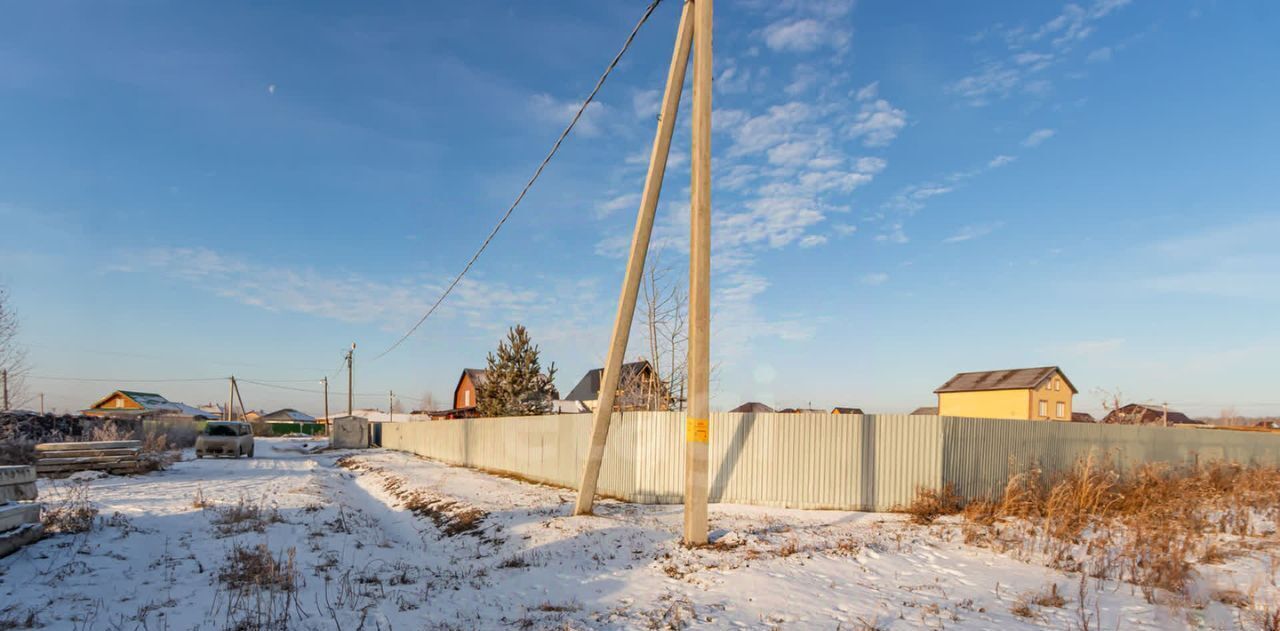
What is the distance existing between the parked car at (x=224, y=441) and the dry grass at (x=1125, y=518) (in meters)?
27.6

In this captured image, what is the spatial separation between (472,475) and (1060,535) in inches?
680

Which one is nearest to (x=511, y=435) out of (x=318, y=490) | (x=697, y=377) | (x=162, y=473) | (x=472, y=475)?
(x=472, y=475)

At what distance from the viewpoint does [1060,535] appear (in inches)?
338

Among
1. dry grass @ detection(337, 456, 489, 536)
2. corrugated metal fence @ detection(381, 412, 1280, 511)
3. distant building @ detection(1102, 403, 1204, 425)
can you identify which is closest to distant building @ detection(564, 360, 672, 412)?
corrugated metal fence @ detection(381, 412, 1280, 511)

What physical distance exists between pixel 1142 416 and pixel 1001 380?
22019 mm

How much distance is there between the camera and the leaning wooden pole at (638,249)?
9.39m

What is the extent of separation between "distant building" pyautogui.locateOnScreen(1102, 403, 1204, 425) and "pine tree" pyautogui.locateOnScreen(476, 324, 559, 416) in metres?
27.8

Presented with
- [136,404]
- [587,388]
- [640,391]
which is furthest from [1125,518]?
[136,404]

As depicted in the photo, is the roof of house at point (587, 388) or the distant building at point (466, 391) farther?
the distant building at point (466, 391)

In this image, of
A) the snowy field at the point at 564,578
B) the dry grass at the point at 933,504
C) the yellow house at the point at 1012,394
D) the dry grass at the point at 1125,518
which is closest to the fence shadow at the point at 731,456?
the snowy field at the point at 564,578

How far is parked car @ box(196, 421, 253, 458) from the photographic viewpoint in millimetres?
26828

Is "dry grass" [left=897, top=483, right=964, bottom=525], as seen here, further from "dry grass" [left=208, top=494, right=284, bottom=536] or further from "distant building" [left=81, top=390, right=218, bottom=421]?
"distant building" [left=81, top=390, right=218, bottom=421]

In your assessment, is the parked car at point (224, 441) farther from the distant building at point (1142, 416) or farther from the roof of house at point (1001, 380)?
the roof of house at point (1001, 380)

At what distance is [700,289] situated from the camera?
8117 millimetres
